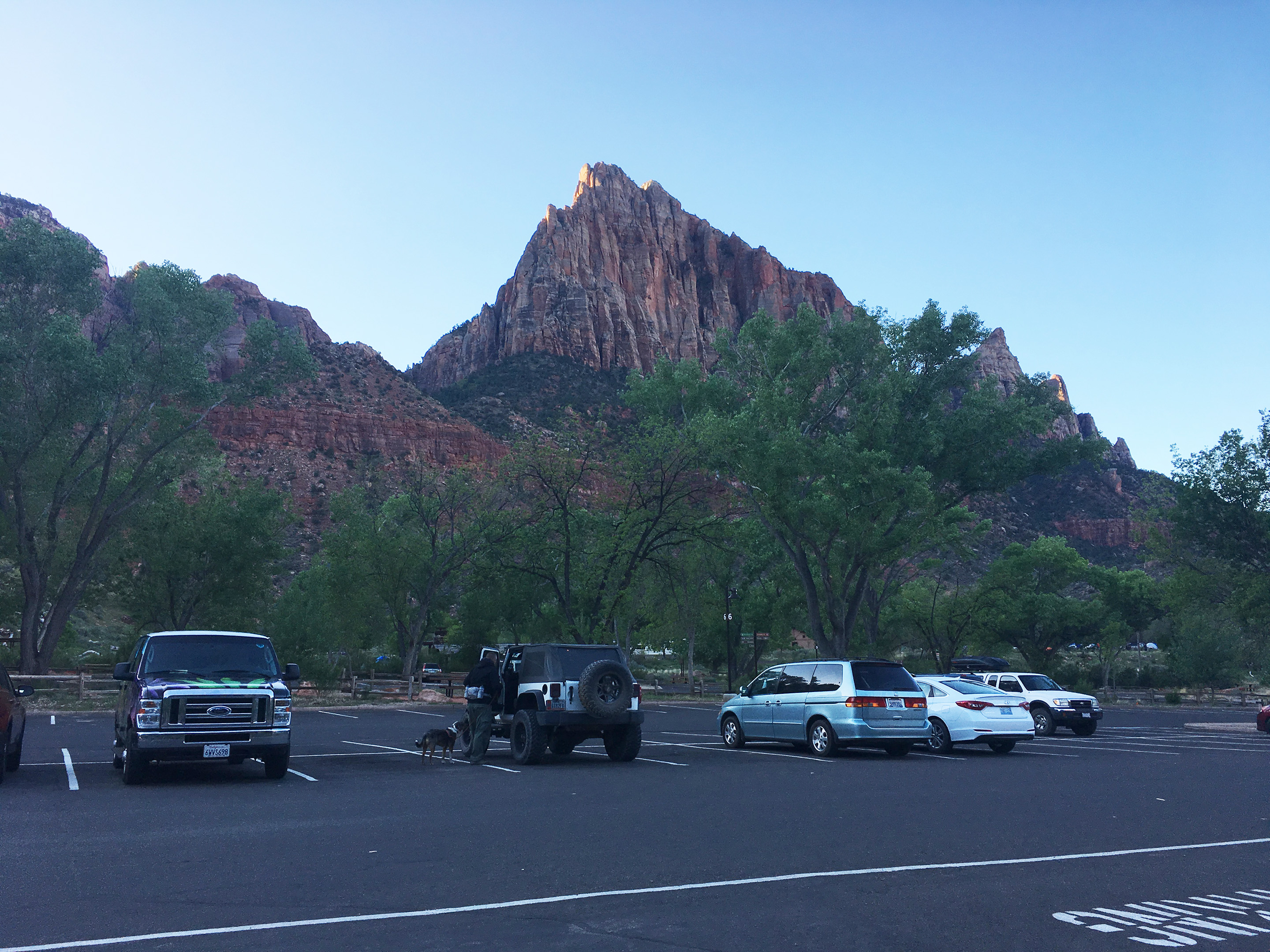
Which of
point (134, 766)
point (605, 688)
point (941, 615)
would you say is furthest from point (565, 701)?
point (941, 615)

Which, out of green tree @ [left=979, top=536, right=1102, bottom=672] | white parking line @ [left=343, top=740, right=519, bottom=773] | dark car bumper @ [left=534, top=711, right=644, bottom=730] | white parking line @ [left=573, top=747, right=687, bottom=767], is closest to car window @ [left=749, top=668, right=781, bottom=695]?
white parking line @ [left=573, top=747, right=687, bottom=767]

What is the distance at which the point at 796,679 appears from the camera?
18797 mm

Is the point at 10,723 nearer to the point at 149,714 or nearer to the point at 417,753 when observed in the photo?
the point at 149,714

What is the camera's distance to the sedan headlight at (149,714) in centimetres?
1258

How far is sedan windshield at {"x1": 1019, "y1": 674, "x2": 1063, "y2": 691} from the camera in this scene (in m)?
26.8

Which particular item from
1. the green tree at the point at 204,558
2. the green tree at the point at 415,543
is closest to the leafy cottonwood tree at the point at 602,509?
the green tree at the point at 415,543

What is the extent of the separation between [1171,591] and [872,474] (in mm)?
21206

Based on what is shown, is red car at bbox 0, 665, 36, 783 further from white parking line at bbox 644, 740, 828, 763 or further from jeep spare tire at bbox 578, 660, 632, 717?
white parking line at bbox 644, 740, 828, 763

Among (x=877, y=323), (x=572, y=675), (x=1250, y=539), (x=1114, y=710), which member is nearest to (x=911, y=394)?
(x=877, y=323)

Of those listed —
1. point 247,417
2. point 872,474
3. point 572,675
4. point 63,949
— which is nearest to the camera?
point 63,949

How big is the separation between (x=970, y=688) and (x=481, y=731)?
32.7 ft

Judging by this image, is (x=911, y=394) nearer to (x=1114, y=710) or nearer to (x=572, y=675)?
(x=1114, y=710)

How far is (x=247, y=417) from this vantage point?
3585 inches

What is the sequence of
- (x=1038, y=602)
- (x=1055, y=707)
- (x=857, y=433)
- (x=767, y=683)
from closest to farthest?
(x=767, y=683) < (x=1055, y=707) < (x=857, y=433) < (x=1038, y=602)
